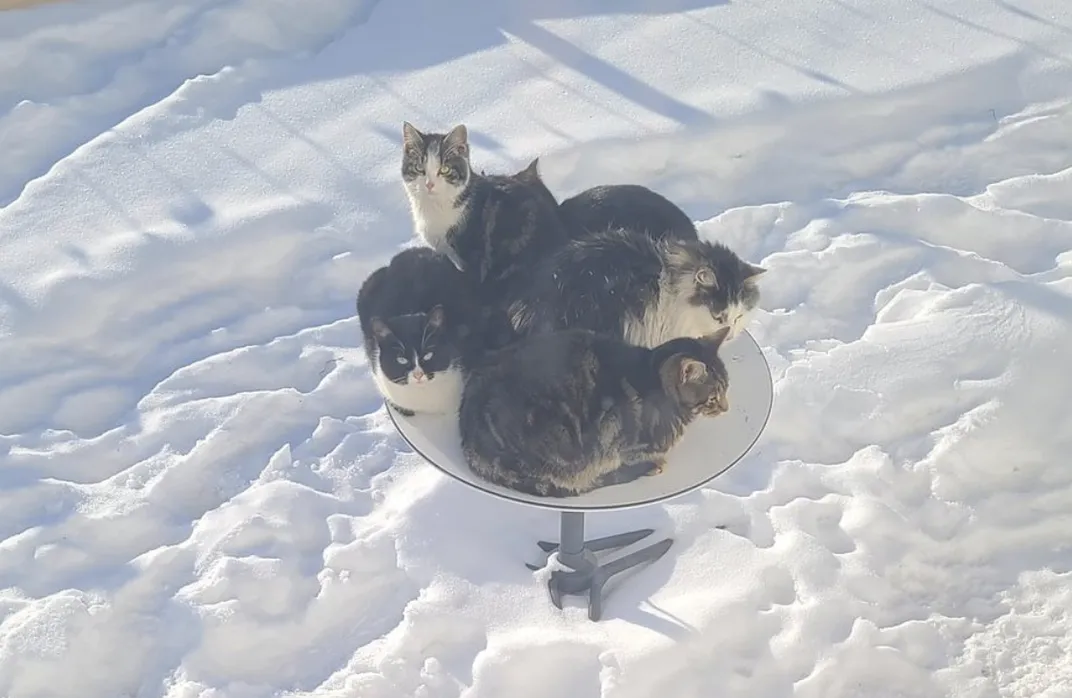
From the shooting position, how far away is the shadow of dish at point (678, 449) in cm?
248

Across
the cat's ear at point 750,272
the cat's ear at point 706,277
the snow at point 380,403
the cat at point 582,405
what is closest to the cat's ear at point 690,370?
the cat at point 582,405

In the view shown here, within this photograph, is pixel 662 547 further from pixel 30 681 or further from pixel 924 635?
pixel 30 681

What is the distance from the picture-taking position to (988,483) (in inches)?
135

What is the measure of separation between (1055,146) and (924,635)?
281cm

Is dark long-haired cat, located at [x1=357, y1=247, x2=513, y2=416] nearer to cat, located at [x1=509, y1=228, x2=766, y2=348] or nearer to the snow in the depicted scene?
cat, located at [x1=509, y1=228, x2=766, y2=348]

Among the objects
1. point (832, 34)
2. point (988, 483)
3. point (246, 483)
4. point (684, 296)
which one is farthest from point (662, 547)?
point (832, 34)

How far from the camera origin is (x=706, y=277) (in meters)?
2.73

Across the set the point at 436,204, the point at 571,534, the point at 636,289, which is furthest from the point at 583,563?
the point at 436,204

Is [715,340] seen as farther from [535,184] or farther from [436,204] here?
[436,204]

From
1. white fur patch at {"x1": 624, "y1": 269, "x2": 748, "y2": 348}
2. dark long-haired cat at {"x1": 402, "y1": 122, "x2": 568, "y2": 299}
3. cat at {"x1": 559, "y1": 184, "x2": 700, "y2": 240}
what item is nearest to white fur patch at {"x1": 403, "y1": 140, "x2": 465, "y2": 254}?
dark long-haired cat at {"x1": 402, "y1": 122, "x2": 568, "y2": 299}

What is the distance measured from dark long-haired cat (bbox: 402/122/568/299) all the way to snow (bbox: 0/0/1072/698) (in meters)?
0.82

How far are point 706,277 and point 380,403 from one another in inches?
58.7

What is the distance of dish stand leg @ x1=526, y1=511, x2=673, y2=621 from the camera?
3.04 m

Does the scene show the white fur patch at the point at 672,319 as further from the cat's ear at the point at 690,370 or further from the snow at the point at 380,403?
the snow at the point at 380,403
